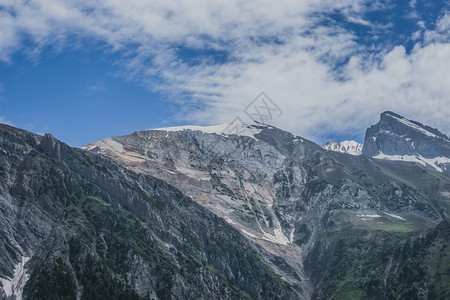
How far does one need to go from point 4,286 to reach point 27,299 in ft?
38.7

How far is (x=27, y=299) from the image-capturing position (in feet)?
628

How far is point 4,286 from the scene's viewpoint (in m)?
195

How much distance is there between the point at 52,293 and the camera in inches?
7726

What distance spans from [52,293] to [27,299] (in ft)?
30.9

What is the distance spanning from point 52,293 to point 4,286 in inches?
742
